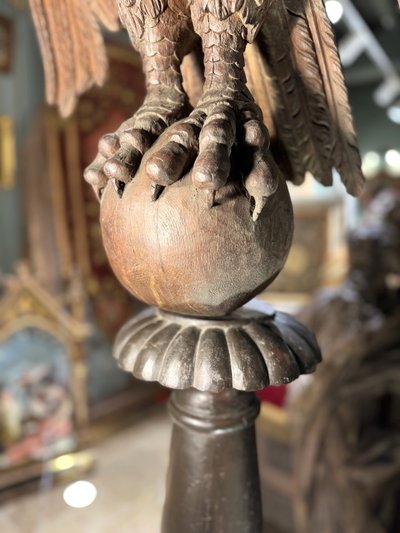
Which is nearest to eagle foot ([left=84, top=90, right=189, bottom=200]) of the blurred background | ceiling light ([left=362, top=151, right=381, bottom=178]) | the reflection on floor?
the blurred background

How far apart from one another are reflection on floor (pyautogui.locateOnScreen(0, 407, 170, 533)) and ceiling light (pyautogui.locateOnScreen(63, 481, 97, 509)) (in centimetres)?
2

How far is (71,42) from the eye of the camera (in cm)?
56

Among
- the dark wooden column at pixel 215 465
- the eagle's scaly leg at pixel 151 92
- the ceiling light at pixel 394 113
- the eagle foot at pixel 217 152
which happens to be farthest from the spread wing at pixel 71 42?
the ceiling light at pixel 394 113

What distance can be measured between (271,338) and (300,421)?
2.32 feet

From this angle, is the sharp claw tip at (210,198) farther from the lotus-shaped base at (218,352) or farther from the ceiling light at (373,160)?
the ceiling light at (373,160)

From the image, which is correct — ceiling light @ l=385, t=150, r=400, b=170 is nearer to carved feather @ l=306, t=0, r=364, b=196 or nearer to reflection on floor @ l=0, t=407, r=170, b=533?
reflection on floor @ l=0, t=407, r=170, b=533

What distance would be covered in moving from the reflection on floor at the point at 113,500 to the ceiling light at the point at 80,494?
2 centimetres

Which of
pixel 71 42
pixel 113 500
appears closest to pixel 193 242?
pixel 71 42

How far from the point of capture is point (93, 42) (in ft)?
1.82

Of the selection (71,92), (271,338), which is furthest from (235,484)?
(71,92)

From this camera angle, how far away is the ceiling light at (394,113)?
2.24 metres

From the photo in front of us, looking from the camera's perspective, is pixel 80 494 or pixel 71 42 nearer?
pixel 71 42

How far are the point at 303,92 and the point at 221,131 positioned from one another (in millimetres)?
171

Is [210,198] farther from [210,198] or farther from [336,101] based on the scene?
[336,101]
